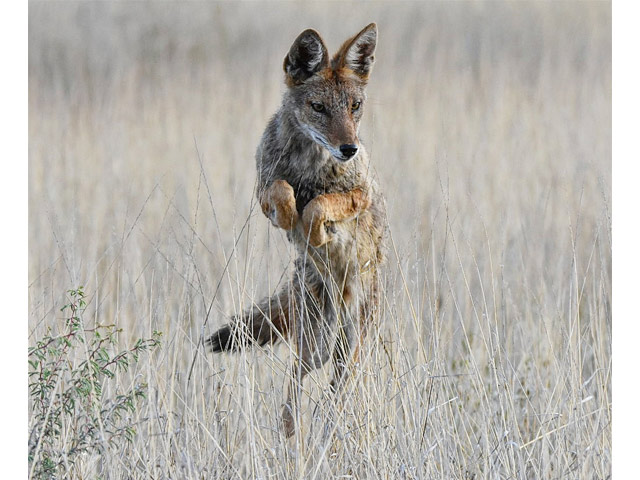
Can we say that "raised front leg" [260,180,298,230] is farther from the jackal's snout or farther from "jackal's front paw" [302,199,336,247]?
the jackal's snout

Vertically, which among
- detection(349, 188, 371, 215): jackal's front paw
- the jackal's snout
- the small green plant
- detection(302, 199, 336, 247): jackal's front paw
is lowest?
the small green plant

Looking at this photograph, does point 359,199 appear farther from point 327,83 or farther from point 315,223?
point 327,83

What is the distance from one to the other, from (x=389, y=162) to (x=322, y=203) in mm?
2695

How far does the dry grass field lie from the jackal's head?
1.49 ft

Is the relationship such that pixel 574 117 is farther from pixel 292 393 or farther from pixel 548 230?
pixel 292 393

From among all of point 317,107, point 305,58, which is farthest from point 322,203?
point 305,58

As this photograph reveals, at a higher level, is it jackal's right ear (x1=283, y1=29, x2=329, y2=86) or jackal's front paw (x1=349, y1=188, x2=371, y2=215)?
jackal's right ear (x1=283, y1=29, x2=329, y2=86)

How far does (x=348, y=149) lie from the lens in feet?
13.1

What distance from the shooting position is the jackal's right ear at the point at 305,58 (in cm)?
416

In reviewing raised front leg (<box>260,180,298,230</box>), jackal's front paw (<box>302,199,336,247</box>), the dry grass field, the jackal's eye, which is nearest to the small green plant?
the dry grass field

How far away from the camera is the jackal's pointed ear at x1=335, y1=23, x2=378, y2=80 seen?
4.23 metres

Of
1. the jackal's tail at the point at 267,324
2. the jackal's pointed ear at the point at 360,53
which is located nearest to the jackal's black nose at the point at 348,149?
the jackal's pointed ear at the point at 360,53
